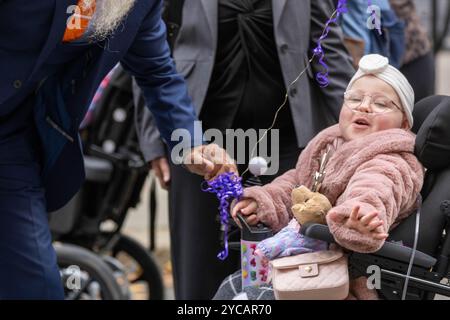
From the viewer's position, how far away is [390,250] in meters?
3.04

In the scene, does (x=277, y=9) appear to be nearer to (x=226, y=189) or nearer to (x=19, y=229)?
(x=226, y=189)

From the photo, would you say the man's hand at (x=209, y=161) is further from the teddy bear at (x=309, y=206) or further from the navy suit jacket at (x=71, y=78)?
the teddy bear at (x=309, y=206)

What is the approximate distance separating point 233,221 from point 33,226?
2.09ft

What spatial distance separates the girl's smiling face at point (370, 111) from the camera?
10.8 feet

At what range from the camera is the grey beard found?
3398 millimetres

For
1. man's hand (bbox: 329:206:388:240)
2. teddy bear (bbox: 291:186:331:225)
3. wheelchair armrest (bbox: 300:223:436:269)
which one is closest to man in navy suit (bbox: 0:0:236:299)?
teddy bear (bbox: 291:186:331:225)

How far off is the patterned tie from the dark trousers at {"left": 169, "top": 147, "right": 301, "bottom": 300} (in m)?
0.83

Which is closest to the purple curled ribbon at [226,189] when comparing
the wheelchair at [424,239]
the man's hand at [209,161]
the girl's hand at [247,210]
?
the girl's hand at [247,210]

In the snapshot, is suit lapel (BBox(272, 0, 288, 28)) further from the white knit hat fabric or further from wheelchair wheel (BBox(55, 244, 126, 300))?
wheelchair wheel (BBox(55, 244, 126, 300))

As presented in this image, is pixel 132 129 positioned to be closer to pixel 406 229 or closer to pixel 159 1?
pixel 159 1

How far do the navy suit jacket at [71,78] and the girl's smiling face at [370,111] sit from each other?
0.66m
